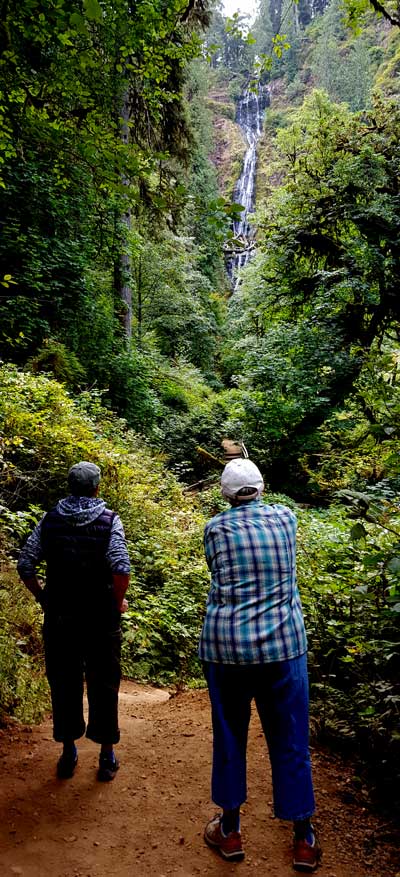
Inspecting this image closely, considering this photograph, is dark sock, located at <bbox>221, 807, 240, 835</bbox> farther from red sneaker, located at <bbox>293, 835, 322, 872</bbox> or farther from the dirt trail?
red sneaker, located at <bbox>293, 835, 322, 872</bbox>

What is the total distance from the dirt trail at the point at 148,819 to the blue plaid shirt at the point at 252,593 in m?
1.06

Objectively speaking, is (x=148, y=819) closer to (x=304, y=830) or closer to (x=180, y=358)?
(x=304, y=830)

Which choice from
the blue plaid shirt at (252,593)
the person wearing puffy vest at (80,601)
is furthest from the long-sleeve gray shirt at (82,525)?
the blue plaid shirt at (252,593)

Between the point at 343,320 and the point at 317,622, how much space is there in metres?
9.87

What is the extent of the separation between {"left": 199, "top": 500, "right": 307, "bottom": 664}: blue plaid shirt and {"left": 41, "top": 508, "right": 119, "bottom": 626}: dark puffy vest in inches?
30.3

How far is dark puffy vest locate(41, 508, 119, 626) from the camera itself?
2.83 meters

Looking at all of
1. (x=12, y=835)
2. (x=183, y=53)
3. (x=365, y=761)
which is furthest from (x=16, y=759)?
(x=183, y=53)

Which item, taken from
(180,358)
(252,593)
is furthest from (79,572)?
(180,358)

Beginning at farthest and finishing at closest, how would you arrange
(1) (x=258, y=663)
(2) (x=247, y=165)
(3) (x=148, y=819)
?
(2) (x=247, y=165)
(3) (x=148, y=819)
(1) (x=258, y=663)

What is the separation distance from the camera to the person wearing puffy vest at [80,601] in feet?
9.30

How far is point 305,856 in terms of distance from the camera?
229 cm

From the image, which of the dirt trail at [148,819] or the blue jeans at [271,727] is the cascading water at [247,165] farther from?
the blue jeans at [271,727]

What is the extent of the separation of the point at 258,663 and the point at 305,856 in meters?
0.98

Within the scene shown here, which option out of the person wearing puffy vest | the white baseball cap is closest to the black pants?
the person wearing puffy vest
